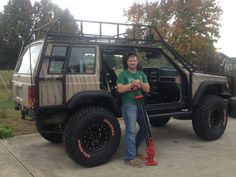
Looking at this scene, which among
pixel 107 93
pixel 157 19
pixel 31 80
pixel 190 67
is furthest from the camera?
pixel 157 19

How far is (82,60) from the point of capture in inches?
201

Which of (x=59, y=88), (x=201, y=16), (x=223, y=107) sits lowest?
(x=223, y=107)

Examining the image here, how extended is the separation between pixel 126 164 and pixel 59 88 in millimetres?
1515

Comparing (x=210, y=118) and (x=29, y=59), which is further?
(x=210, y=118)

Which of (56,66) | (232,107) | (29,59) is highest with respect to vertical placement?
(29,59)

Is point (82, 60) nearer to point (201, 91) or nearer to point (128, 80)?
point (128, 80)

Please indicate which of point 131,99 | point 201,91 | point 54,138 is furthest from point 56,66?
point 201,91

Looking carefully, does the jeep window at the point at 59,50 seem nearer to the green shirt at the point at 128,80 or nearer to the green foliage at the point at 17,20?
the green shirt at the point at 128,80

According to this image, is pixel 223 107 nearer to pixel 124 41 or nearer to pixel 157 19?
pixel 124 41

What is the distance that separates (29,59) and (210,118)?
3497 mm

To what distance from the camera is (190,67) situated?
6230mm

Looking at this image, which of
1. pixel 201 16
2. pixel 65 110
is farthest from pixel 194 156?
pixel 201 16

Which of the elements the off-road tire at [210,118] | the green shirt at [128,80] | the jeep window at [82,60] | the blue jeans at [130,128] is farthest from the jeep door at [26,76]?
the off-road tire at [210,118]

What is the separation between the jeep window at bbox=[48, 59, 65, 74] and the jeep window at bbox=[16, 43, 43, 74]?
0.27 meters
